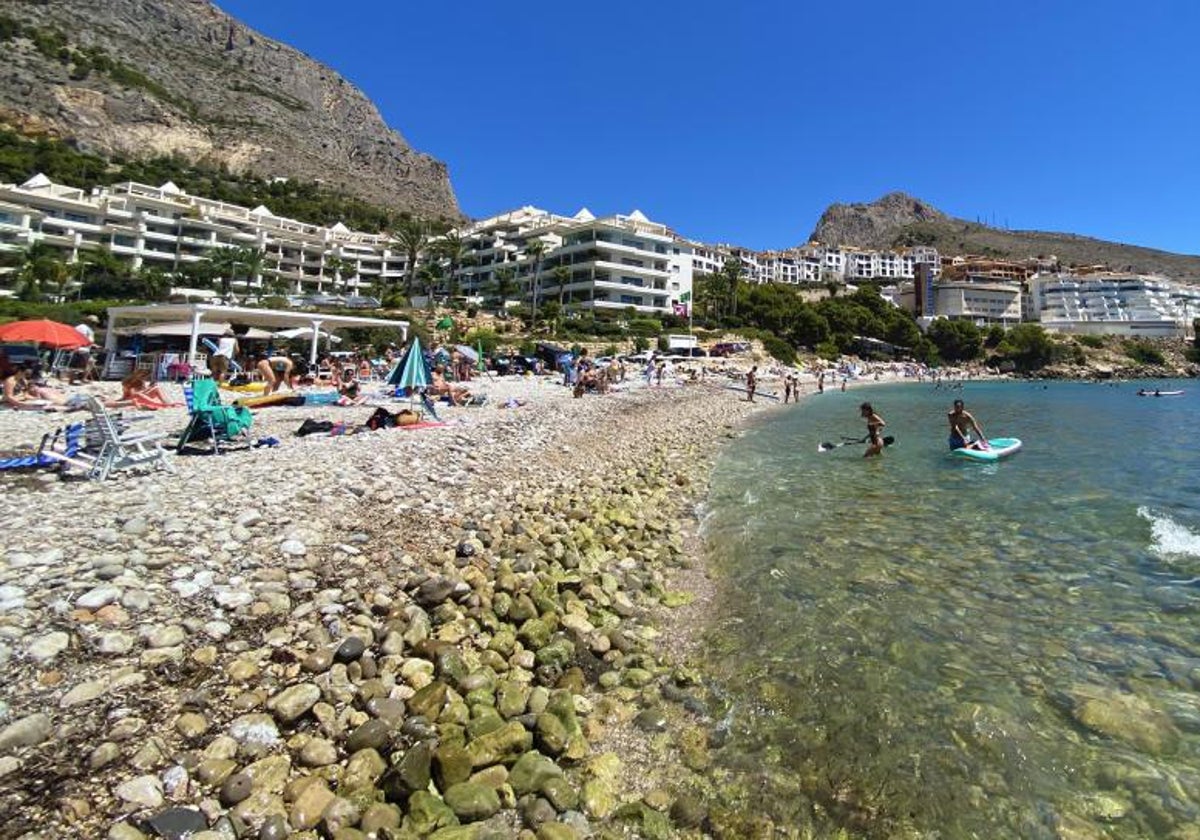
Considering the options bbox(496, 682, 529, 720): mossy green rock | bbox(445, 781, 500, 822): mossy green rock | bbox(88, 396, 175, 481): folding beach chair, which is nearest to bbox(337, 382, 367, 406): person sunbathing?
bbox(88, 396, 175, 481): folding beach chair

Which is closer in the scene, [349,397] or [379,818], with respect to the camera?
[379,818]

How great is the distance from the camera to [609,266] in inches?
3049

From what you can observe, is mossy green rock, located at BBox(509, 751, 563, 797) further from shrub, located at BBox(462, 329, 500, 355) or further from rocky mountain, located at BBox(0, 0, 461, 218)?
rocky mountain, located at BBox(0, 0, 461, 218)

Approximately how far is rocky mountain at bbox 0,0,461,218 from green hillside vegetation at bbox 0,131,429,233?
6.48m

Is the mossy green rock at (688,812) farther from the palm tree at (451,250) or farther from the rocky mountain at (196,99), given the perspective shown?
the rocky mountain at (196,99)

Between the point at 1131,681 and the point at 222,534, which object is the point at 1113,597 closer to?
the point at 1131,681

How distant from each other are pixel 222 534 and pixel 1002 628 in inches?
312

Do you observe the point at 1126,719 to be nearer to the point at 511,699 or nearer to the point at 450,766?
the point at 511,699

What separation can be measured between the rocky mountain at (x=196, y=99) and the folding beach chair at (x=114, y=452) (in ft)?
443

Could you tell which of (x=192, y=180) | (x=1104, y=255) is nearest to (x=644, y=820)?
(x=192, y=180)

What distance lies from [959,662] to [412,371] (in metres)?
17.4

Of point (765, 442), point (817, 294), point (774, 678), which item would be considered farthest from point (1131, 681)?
point (817, 294)

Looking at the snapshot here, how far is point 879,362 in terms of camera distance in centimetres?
8950

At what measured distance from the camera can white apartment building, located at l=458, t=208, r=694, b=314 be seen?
78.2 m
